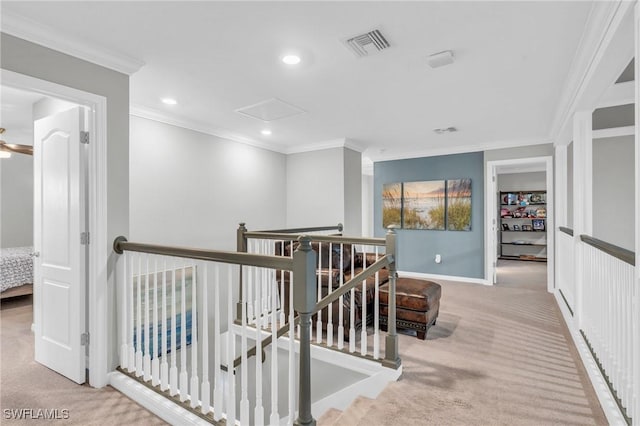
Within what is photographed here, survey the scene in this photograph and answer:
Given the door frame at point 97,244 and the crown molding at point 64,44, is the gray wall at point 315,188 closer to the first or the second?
the crown molding at point 64,44

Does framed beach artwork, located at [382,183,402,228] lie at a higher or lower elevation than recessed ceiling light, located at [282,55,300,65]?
lower

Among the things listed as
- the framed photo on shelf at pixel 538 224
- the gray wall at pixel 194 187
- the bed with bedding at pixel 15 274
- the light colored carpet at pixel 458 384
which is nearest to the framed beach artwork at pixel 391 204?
the gray wall at pixel 194 187

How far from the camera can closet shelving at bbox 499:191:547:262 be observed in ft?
28.1

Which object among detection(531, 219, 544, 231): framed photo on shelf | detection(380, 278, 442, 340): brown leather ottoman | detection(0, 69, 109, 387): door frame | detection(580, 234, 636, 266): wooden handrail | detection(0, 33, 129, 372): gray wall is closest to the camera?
detection(580, 234, 636, 266): wooden handrail

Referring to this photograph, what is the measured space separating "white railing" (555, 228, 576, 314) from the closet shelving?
176 inches

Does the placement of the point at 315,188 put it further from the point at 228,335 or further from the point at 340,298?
the point at 228,335

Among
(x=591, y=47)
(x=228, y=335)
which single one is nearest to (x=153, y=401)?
(x=228, y=335)

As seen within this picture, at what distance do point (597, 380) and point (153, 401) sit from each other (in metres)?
2.98

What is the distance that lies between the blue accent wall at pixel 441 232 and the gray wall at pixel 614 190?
176 cm

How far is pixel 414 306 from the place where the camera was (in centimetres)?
327

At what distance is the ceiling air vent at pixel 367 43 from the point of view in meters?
2.18

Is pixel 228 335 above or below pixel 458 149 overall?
below

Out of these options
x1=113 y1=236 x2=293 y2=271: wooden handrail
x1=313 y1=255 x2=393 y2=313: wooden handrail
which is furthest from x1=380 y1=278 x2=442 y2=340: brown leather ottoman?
x1=113 y1=236 x2=293 y2=271: wooden handrail

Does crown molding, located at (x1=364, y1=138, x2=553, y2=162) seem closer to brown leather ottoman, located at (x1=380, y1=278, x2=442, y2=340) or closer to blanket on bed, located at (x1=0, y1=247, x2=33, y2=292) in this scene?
brown leather ottoman, located at (x1=380, y1=278, x2=442, y2=340)
